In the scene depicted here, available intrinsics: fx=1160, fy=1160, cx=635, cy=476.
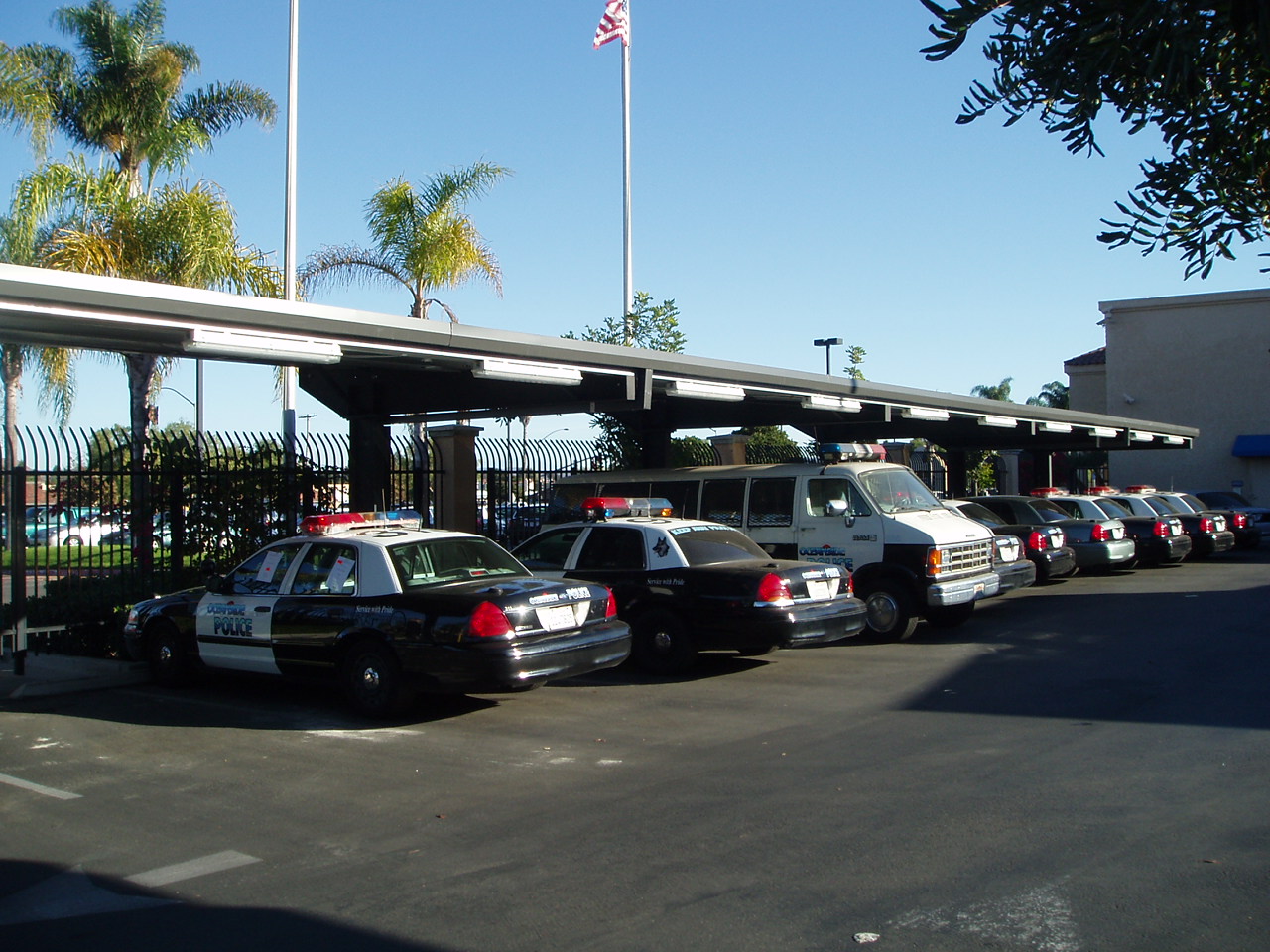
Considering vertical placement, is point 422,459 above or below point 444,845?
above

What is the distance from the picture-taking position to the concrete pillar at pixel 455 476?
16891 mm

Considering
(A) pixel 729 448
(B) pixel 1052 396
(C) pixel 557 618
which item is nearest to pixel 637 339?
(A) pixel 729 448

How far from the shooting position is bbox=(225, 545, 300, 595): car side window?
10211 millimetres

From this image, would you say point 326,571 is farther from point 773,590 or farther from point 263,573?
point 773,590

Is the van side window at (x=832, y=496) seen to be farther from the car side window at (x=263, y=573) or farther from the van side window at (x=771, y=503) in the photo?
the car side window at (x=263, y=573)

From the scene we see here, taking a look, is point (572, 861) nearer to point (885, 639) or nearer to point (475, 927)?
point (475, 927)

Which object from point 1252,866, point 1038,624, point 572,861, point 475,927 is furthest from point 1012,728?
point 1038,624

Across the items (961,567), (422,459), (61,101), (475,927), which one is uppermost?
(61,101)

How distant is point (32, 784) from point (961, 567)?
9.86 meters

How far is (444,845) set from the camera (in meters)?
6.11

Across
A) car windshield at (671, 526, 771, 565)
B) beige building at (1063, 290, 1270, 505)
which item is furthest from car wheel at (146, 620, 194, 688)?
beige building at (1063, 290, 1270, 505)

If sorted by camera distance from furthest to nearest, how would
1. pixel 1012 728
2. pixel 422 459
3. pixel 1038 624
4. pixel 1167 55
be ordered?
1. pixel 422 459
2. pixel 1038 624
3. pixel 1012 728
4. pixel 1167 55

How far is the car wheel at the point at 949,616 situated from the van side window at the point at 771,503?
2.11 meters

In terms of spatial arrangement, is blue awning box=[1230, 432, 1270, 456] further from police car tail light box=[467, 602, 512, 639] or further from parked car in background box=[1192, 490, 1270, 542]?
police car tail light box=[467, 602, 512, 639]
